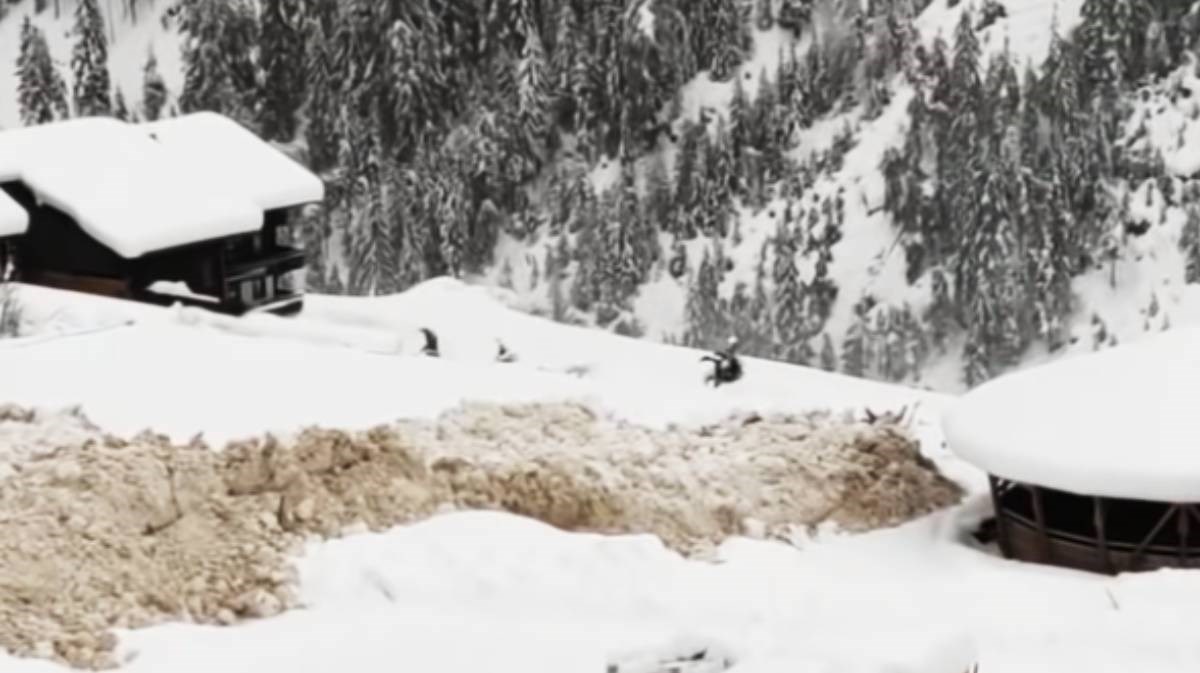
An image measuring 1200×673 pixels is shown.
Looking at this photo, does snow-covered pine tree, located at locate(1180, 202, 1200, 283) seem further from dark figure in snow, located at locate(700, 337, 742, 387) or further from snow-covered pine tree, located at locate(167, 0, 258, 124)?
snow-covered pine tree, located at locate(167, 0, 258, 124)

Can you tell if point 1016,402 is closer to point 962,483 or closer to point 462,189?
point 962,483

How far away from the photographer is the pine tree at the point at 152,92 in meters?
57.4

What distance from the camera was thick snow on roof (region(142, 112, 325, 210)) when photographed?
30.6 m

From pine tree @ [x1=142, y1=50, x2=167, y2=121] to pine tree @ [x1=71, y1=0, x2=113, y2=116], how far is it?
1.22 meters

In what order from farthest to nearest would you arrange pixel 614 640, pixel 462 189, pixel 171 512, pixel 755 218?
pixel 462 189 < pixel 755 218 < pixel 171 512 < pixel 614 640

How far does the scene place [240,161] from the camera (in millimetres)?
31484

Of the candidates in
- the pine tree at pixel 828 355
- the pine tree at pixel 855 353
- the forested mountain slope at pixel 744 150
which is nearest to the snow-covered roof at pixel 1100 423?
the forested mountain slope at pixel 744 150

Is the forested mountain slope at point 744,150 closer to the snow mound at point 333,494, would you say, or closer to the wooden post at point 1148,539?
the snow mound at point 333,494

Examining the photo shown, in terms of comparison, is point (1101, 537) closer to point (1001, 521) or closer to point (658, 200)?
point (1001, 521)

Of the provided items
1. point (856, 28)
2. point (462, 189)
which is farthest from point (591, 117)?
point (856, 28)

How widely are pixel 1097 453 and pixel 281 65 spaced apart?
155ft

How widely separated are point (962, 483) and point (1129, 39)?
33534 millimetres

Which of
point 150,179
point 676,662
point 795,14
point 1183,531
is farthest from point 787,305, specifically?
point 676,662

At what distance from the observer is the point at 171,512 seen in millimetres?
11750
